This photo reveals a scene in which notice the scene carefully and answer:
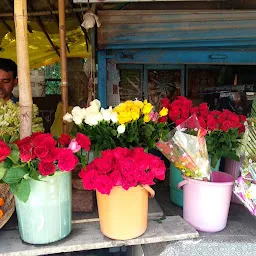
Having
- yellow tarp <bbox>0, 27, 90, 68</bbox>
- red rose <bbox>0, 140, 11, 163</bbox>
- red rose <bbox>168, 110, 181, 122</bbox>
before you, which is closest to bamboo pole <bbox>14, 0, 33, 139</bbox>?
red rose <bbox>0, 140, 11, 163</bbox>

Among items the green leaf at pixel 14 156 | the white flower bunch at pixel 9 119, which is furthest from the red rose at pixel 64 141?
the white flower bunch at pixel 9 119

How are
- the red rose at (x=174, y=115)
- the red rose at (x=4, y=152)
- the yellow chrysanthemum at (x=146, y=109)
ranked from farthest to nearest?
the red rose at (x=174, y=115), the yellow chrysanthemum at (x=146, y=109), the red rose at (x=4, y=152)

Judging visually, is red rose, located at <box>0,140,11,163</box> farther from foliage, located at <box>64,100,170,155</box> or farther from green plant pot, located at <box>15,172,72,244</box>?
foliage, located at <box>64,100,170,155</box>

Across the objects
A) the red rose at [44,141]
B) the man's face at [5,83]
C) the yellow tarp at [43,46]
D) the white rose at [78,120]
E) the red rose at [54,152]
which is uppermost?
the yellow tarp at [43,46]

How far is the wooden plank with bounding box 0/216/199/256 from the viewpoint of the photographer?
46.5 inches

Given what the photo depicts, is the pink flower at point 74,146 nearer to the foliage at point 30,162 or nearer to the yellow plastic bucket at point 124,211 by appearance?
the foliage at point 30,162

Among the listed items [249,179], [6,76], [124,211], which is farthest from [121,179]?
[6,76]

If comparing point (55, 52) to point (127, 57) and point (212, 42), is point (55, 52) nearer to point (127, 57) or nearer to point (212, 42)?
point (127, 57)

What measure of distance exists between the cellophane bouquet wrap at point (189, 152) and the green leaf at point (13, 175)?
60 centimetres

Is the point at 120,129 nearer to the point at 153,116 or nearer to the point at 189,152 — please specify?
the point at 153,116

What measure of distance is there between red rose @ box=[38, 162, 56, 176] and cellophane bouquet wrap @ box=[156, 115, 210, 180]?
50cm

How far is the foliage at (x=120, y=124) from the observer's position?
133 cm

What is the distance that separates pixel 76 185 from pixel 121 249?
33.8 inches

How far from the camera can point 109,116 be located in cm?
133
